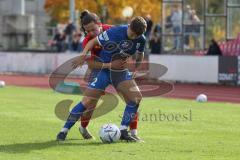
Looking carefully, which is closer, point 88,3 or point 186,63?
point 186,63

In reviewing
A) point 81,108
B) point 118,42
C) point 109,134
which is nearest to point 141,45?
point 118,42

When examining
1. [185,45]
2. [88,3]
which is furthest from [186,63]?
[88,3]

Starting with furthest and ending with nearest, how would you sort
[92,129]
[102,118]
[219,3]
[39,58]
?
[39,58], [219,3], [102,118], [92,129]

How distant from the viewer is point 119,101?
20.0 meters

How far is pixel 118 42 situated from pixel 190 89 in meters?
15.2

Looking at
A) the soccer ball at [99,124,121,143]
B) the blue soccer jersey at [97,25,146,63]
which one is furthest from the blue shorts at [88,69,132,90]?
the soccer ball at [99,124,121,143]

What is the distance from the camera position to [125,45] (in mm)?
11555

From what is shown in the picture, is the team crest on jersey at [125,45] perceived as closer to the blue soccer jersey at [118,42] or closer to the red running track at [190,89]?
the blue soccer jersey at [118,42]

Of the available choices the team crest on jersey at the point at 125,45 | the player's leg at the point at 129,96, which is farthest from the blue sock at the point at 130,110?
the team crest on jersey at the point at 125,45

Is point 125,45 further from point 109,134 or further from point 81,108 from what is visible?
point 109,134

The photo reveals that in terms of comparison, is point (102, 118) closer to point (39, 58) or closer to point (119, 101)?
point (119, 101)

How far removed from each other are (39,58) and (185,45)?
6.76m

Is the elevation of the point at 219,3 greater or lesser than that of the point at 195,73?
greater

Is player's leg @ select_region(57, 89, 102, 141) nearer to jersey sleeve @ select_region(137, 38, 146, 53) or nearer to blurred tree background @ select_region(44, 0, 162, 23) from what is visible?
jersey sleeve @ select_region(137, 38, 146, 53)
